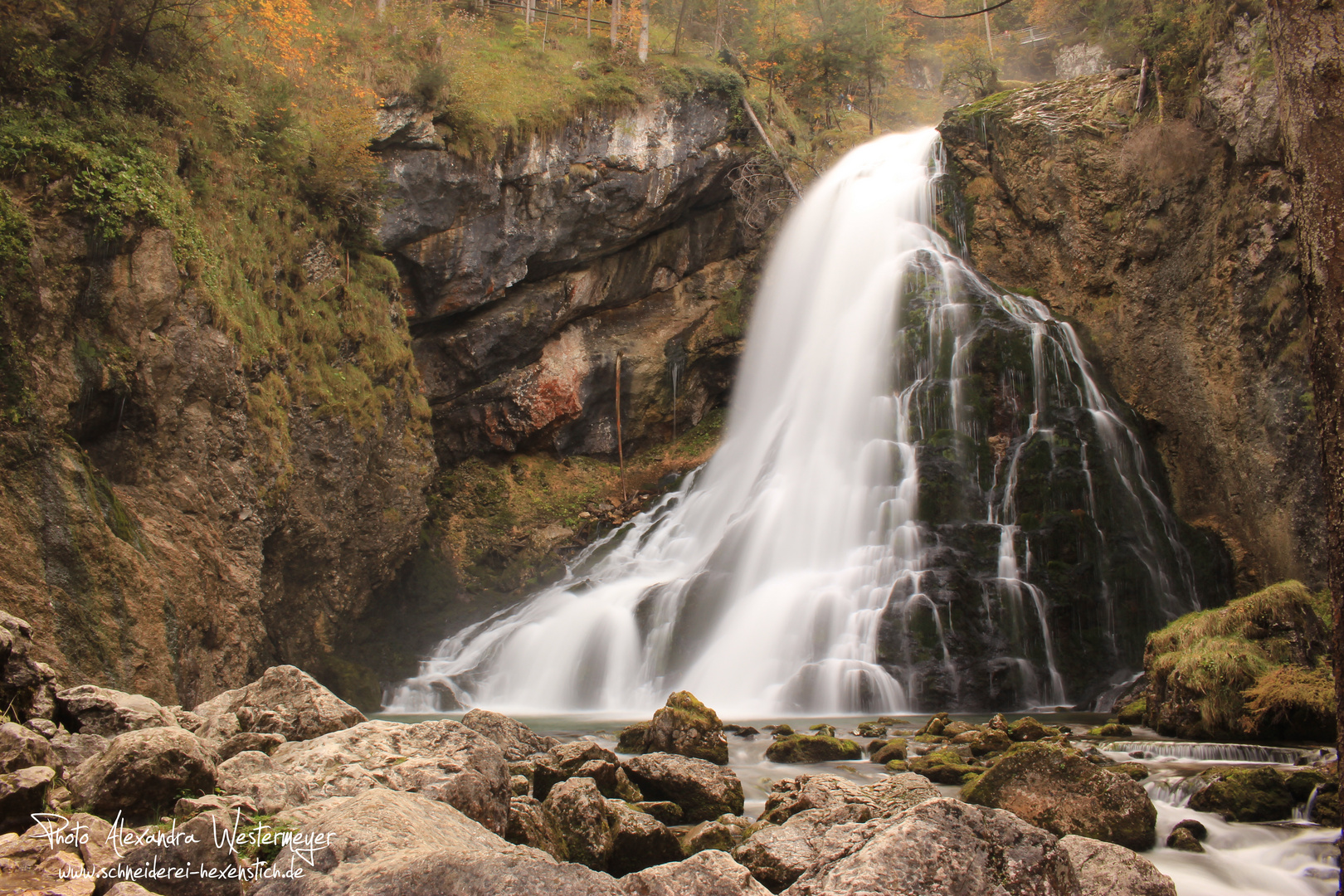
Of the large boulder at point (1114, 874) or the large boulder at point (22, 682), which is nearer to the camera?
the large boulder at point (1114, 874)

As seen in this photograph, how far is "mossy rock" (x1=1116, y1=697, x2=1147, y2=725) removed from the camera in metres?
9.84

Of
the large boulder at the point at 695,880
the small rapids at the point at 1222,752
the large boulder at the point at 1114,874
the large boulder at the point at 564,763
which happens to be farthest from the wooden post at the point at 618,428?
the large boulder at the point at 695,880

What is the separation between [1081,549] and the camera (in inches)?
508

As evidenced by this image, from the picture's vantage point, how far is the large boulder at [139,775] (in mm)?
3459

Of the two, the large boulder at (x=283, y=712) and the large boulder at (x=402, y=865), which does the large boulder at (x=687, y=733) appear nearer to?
the large boulder at (x=283, y=712)

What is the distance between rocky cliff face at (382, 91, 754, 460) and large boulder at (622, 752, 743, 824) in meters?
14.3

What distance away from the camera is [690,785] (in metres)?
6.64

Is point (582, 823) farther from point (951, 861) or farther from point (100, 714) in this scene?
point (100, 714)

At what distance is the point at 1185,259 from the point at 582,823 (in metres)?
16.1

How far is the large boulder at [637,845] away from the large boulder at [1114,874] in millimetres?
2525

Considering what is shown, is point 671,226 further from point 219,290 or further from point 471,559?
point 219,290

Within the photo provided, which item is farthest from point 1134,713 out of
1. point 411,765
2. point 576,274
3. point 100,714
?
point 576,274

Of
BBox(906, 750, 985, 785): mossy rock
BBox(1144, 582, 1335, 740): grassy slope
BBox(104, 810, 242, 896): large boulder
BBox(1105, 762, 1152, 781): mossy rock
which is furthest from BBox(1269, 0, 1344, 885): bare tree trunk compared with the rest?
BBox(1144, 582, 1335, 740): grassy slope

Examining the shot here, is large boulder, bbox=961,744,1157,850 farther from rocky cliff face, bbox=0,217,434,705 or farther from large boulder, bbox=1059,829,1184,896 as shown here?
rocky cliff face, bbox=0,217,434,705
